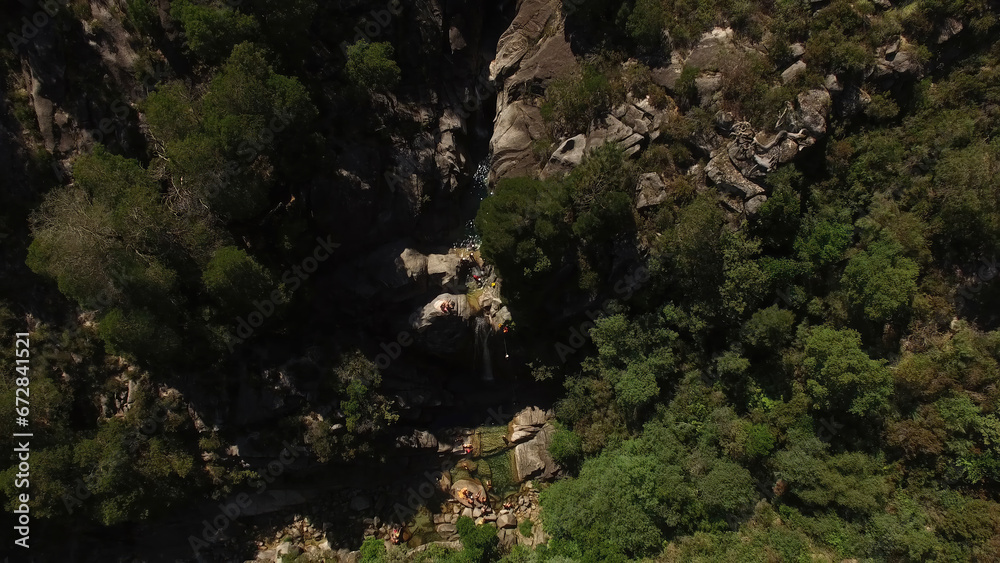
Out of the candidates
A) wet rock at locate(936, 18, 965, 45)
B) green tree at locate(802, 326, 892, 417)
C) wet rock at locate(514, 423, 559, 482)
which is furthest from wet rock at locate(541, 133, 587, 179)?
wet rock at locate(936, 18, 965, 45)

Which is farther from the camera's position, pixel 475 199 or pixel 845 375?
pixel 475 199

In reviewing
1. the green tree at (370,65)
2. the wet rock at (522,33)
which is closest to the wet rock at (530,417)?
the green tree at (370,65)

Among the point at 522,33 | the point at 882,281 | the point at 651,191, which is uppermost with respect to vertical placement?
the point at 522,33

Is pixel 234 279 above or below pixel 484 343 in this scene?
above

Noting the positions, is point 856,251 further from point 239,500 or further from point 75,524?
point 75,524

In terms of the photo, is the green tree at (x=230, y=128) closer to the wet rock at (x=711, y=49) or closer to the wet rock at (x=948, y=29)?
the wet rock at (x=711, y=49)

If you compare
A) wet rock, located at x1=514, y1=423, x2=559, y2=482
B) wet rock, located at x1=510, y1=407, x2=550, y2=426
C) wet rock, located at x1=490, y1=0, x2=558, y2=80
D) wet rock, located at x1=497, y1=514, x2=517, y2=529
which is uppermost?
wet rock, located at x1=490, y1=0, x2=558, y2=80

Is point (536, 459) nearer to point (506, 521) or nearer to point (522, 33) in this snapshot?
point (506, 521)

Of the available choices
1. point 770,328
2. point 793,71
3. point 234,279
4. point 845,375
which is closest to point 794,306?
point 770,328

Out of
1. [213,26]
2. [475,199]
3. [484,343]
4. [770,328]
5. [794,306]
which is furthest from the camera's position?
[475,199]

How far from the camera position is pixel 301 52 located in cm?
2439

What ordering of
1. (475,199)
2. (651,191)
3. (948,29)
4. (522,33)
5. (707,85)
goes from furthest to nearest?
(475,199), (522,33), (651,191), (707,85), (948,29)

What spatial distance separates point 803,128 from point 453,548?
1203 inches

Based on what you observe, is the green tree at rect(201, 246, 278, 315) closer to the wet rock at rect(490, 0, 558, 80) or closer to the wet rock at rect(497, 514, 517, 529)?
the wet rock at rect(497, 514, 517, 529)
